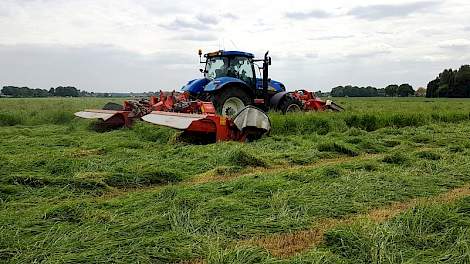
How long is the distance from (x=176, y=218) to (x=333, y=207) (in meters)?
1.59

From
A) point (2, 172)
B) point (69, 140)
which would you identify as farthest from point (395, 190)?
point (69, 140)

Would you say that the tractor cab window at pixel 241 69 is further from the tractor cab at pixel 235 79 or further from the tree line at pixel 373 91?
the tree line at pixel 373 91

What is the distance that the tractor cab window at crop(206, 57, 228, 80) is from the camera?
13492 mm

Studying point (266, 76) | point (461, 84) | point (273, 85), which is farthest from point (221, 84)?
point (461, 84)

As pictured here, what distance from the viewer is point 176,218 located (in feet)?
13.6

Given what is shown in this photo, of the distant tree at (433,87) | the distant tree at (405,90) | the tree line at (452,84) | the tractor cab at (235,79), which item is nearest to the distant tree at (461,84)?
the tree line at (452,84)

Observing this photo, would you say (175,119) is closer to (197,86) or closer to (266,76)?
(197,86)

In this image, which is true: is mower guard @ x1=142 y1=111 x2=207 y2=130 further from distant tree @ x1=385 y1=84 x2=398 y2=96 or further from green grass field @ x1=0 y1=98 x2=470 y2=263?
distant tree @ x1=385 y1=84 x2=398 y2=96

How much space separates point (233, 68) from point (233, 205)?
30.4 feet

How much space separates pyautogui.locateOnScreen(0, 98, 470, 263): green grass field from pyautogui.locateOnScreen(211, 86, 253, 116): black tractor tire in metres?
3.08

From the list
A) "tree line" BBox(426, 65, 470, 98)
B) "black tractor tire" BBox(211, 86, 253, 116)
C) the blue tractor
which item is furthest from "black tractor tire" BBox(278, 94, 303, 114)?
"tree line" BBox(426, 65, 470, 98)

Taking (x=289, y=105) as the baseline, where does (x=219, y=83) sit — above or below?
above

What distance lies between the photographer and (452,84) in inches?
2333

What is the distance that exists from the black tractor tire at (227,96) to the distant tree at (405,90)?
64364 mm
